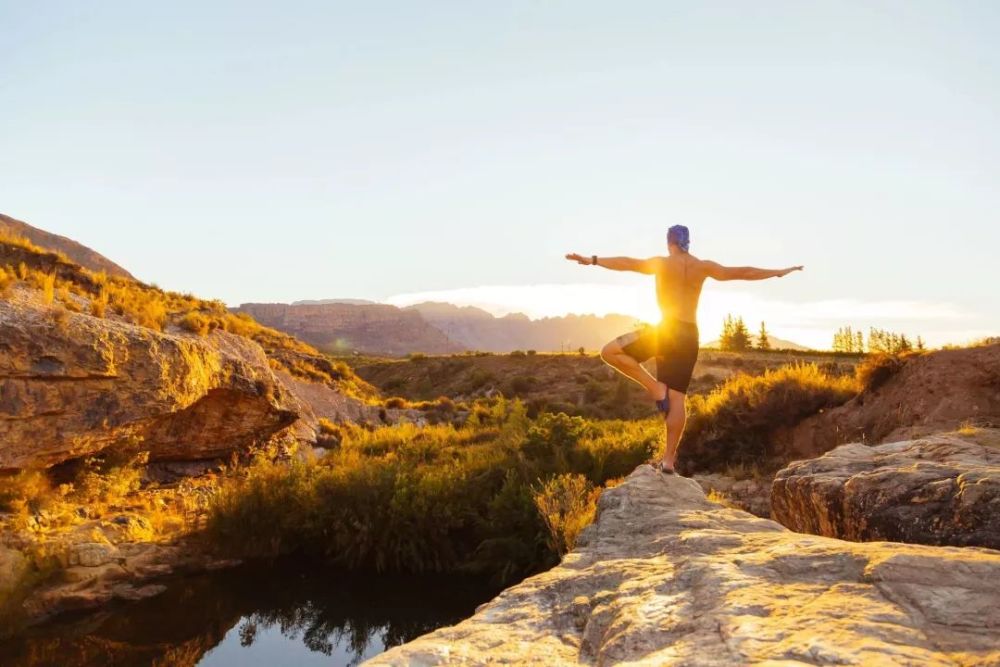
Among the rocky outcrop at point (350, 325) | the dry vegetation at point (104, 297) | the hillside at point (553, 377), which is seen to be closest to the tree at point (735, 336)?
the hillside at point (553, 377)

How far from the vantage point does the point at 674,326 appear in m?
6.58

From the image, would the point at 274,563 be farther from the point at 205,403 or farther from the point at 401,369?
the point at 401,369

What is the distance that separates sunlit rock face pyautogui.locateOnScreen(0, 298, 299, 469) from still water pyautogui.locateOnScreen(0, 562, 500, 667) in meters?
3.12

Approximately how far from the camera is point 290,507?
1066 cm

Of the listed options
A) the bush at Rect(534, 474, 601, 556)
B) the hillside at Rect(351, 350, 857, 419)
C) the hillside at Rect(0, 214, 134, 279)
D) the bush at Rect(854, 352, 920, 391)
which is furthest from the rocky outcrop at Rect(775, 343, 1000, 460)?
the hillside at Rect(0, 214, 134, 279)

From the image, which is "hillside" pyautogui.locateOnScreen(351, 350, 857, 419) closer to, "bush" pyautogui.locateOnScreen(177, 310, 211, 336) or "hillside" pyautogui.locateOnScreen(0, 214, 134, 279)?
"bush" pyautogui.locateOnScreen(177, 310, 211, 336)

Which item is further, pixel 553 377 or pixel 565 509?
pixel 553 377

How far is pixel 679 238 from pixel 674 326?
0.88 m

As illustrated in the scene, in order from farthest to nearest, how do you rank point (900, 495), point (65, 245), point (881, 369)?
1. point (65, 245)
2. point (881, 369)
3. point (900, 495)

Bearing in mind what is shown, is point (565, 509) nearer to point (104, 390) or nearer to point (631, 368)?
point (631, 368)

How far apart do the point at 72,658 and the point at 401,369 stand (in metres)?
50.6

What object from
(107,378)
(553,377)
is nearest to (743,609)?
(107,378)

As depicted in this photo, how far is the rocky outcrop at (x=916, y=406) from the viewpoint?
10469mm

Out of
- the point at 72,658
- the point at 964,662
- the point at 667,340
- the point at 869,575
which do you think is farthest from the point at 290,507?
the point at 964,662
